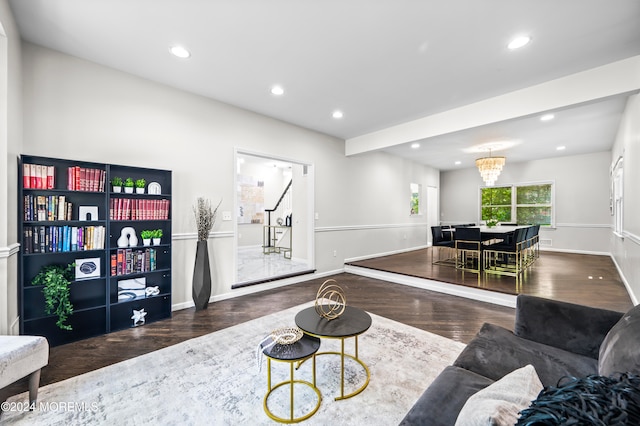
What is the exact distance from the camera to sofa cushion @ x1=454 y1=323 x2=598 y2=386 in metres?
1.43

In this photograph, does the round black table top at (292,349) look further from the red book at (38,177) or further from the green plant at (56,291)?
the red book at (38,177)

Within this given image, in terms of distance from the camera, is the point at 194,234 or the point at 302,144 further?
the point at 302,144

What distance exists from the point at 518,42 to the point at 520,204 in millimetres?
7401

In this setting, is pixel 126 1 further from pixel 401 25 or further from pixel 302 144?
pixel 302 144

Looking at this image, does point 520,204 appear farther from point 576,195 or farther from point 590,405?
point 590,405

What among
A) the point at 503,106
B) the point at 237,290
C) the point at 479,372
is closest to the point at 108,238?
the point at 237,290

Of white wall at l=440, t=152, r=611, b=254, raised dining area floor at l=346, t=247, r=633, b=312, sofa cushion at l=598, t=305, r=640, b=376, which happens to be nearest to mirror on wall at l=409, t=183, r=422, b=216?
raised dining area floor at l=346, t=247, r=633, b=312

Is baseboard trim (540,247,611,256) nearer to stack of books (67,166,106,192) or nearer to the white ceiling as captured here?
the white ceiling

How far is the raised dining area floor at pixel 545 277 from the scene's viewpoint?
3.74 m

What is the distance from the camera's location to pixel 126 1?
84.3 inches

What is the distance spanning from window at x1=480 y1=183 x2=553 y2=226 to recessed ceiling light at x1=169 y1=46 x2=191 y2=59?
9269 millimetres

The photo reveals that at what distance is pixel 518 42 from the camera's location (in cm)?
258

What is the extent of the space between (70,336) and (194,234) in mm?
1590

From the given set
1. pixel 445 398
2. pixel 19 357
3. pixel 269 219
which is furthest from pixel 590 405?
pixel 269 219
